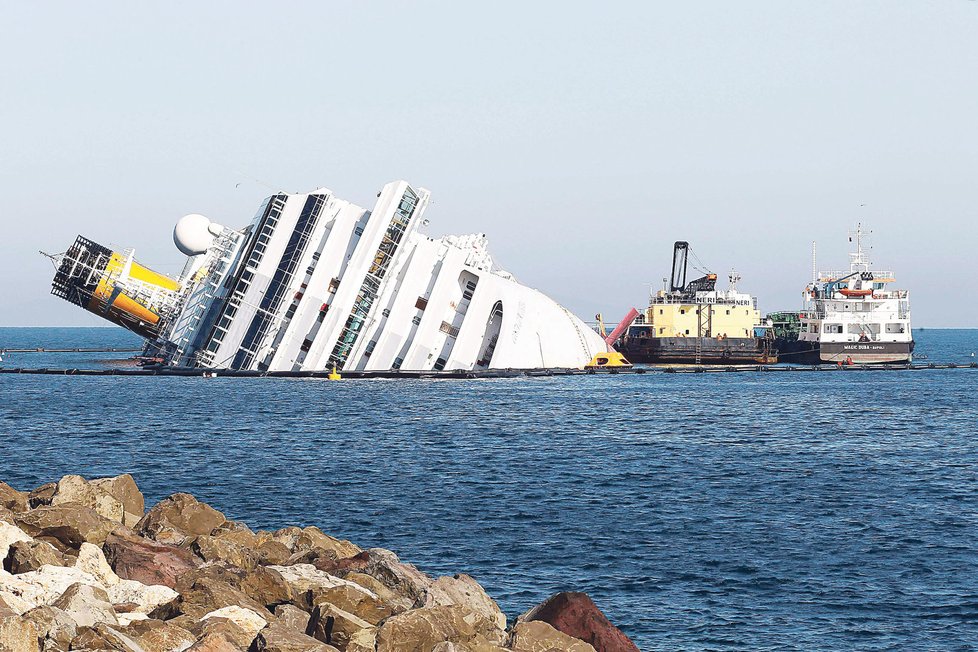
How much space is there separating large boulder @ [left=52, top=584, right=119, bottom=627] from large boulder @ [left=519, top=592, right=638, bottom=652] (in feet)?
20.8

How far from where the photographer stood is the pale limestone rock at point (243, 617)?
15859 mm

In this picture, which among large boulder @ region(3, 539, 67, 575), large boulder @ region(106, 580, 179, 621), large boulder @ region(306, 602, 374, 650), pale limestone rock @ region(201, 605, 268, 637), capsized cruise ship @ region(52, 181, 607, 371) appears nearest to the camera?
large boulder @ region(306, 602, 374, 650)

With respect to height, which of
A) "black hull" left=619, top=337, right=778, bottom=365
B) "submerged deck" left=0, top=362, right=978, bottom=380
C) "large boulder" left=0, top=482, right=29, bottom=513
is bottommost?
"large boulder" left=0, top=482, right=29, bottom=513

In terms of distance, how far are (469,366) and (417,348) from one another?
3.72m

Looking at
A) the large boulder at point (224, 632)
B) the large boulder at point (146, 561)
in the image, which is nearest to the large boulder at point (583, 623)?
the large boulder at point (224, 632)

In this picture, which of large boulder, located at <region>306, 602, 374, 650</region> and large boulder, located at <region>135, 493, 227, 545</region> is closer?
large boulder, located at <region>306, 602, 374, 650</region>

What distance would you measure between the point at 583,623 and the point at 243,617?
5184 mm

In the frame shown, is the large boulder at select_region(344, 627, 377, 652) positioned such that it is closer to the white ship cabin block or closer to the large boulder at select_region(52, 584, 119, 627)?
the large boulder at select_region(52, 584, 119, 627)

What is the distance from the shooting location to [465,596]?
19.1 meters

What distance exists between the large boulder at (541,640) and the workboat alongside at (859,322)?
3871 inches

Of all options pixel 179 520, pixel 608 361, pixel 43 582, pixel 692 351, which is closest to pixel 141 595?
pixel 43 582

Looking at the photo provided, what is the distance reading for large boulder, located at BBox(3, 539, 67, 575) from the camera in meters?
17.8

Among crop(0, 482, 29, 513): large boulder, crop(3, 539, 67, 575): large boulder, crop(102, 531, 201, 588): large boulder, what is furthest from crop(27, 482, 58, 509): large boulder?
crop(3, 539, 67, 575): large boulder

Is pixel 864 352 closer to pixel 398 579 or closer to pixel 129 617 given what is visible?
pixel 398 579
